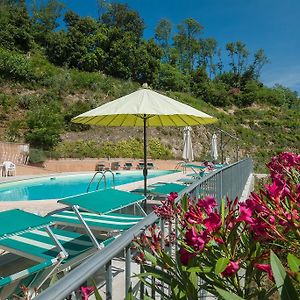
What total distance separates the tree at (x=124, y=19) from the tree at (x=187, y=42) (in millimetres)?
10420

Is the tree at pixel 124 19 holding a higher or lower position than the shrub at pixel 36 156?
higher

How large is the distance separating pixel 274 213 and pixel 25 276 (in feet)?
7.37

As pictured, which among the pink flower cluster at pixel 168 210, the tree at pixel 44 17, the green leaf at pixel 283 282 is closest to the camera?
the green leaf at pixel 283 282

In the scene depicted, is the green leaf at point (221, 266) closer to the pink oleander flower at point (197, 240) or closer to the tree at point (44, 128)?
the pink oleander flower at point (197, 240)

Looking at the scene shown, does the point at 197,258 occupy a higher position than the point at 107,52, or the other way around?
the point at 107,52

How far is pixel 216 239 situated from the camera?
3.67 ft

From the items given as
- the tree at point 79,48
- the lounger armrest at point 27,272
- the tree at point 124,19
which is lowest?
the lounger armrest at point 27,272

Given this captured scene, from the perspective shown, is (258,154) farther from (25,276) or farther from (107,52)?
(25,276)

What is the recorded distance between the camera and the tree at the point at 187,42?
48.1 m

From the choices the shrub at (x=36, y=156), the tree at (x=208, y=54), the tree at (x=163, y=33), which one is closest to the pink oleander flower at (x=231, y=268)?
the shrub at (x=36, y=156)

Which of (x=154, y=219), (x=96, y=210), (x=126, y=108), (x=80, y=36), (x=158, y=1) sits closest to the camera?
(x=154, y=219)

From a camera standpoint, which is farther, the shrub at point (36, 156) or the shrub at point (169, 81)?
the shrub at point (169, 81)

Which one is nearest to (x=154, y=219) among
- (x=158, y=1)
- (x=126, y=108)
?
(x=126, y=108)

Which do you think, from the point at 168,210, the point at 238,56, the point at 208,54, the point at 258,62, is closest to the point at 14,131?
the point at 168,210
